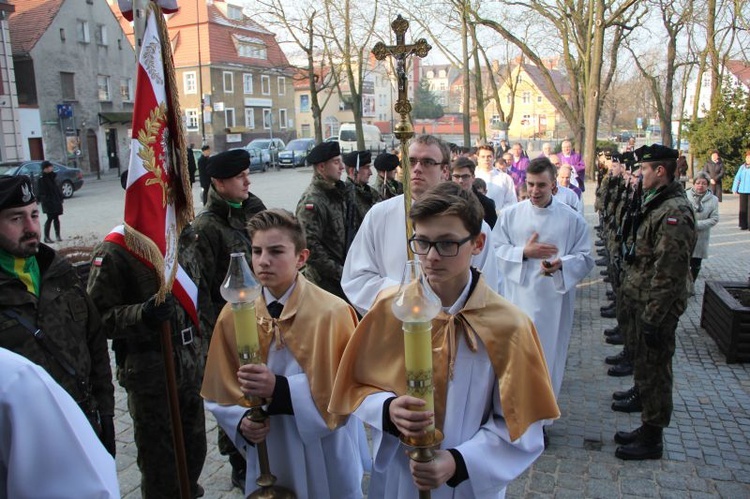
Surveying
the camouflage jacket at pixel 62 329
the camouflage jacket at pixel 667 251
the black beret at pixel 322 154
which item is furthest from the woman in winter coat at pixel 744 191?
the camouflage jacket at pixel 62 329

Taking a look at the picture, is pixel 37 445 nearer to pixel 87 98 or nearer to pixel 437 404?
pixel 437 404

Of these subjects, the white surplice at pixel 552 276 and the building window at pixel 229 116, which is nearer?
the white surplice at pixel 552 276

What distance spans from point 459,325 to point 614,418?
388 cm

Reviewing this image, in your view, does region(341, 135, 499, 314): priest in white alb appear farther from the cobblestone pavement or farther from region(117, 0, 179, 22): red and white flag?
region(117, 0, 179, 22): red and white flag

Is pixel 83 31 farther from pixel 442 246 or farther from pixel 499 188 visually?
pixel 442 246

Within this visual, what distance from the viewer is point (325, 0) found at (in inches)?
1138

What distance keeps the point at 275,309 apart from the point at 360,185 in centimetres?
425

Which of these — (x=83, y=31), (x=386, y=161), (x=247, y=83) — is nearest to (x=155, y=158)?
(x=386, y=161)

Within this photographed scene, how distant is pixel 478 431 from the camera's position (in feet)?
7.81

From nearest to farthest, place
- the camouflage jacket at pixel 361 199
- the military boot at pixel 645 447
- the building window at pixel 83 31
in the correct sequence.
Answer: the military boot at pixel 645 447, the camouflage jacket at pixel 361 199, the building window at pixel 83 31

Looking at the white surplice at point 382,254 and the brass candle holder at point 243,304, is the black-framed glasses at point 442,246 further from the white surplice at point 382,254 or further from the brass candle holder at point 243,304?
the white surplice at point 382,254

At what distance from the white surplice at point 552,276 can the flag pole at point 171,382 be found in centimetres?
312

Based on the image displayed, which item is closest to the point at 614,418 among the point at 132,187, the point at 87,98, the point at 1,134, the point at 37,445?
the point at 132,187

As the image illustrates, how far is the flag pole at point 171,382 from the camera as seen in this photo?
3115 millimetres
